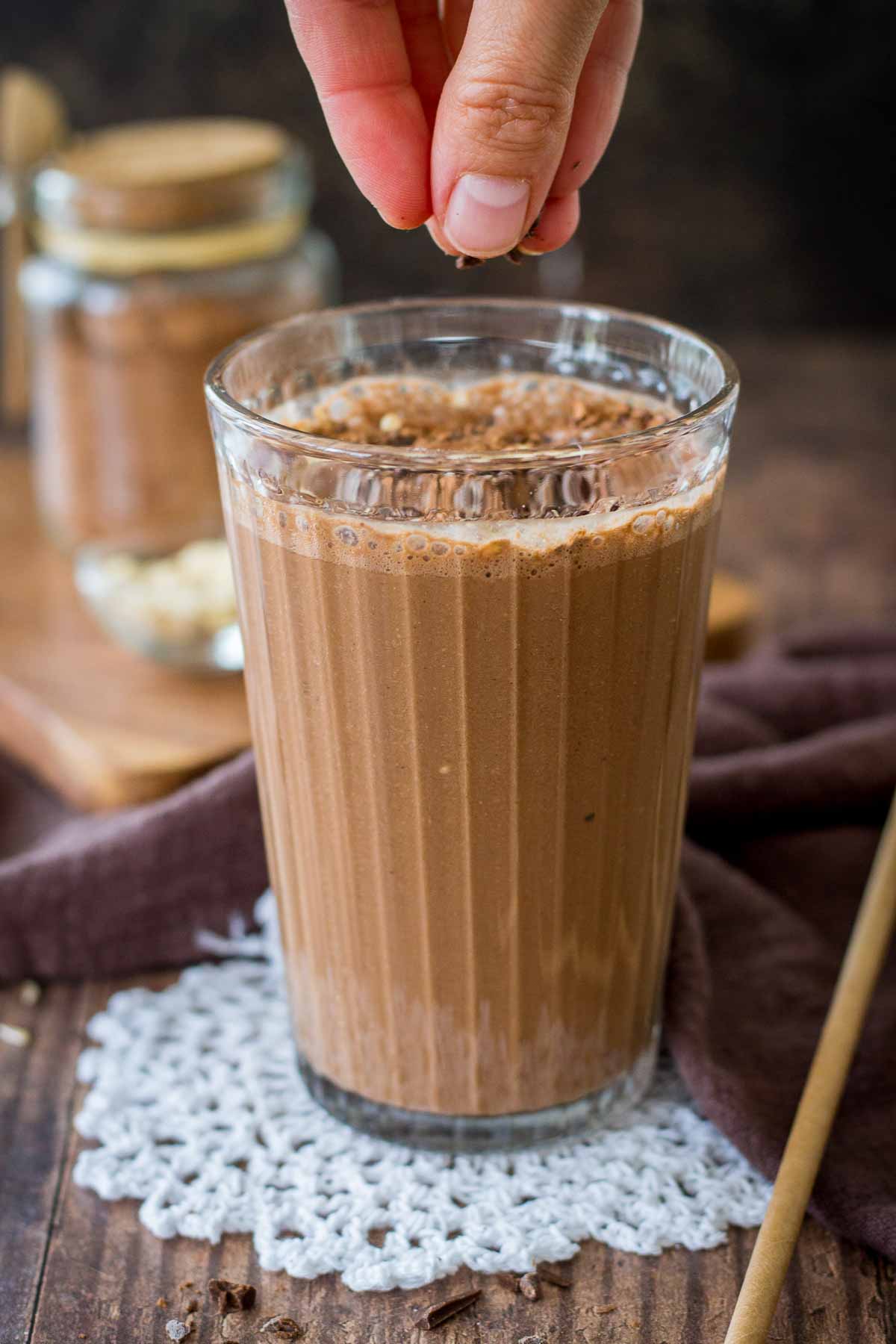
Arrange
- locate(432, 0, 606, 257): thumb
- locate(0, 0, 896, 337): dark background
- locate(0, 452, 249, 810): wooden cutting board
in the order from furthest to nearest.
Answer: locate(0, 0, 896, 337): dark background < locate(0, 452, 249, 810): wooden cutting board < locate(432, 0, 606, 257): thumb

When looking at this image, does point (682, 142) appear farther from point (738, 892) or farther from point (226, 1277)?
point (226, 1277)

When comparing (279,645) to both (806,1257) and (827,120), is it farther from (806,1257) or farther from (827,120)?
(827,120)

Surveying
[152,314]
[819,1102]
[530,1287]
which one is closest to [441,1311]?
[530,1287]

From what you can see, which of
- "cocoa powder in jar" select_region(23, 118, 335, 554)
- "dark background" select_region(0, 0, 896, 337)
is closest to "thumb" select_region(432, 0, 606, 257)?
"cocoa powder in jar" select_region(23, 118, 335, 554)

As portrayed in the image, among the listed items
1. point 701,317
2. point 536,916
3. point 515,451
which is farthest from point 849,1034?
point 701,317

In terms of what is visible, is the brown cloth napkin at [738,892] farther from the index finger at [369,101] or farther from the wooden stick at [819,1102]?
the index finger at [369,101]

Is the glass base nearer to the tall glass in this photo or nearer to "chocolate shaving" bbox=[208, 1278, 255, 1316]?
the tall glass

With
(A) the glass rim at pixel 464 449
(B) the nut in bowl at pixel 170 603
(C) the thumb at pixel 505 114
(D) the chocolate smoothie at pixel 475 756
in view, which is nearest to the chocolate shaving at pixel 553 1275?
(D) the chocolate smoothie at pixel 475 756
